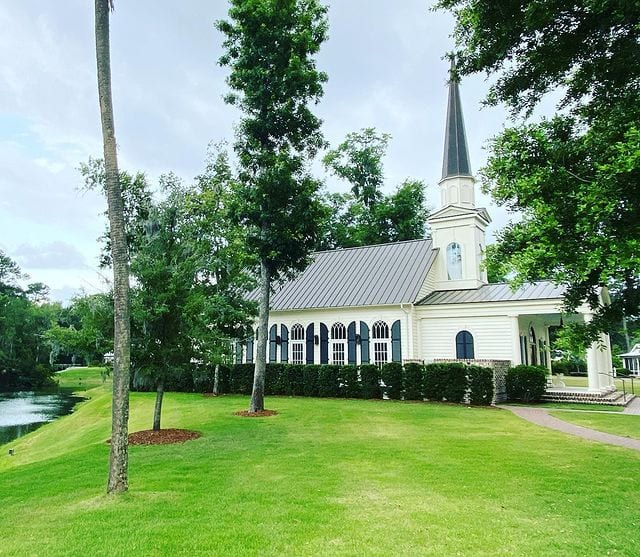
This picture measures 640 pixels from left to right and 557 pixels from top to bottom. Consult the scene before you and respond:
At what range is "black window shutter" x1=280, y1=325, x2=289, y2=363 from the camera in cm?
2229

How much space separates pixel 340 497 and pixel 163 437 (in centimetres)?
622

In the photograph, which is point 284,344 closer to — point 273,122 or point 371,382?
point 371,382

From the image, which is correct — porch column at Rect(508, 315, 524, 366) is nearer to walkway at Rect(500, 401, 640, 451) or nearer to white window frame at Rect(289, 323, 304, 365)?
walkway at Rect(500, 401, 640, 451)

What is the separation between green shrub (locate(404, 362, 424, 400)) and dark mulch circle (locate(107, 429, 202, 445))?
8414 millimetres

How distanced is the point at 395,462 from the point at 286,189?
901 centimetres

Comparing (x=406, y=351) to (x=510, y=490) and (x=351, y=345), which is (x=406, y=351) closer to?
(x=351, y=345)

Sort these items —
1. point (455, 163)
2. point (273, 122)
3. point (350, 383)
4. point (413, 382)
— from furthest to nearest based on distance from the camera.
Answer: point (455, 163), point (350, 383), point (413, 382), point (273, 122)

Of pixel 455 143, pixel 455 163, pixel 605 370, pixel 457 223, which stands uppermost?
pixel 455 143

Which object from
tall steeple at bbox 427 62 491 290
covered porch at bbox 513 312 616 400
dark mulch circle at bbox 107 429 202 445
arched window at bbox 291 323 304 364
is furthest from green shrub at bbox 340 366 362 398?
dark mulch circle at bbox 107 429 202 445

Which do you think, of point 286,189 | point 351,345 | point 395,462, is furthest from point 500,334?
point 395,462

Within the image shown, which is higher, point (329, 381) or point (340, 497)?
point (329, 381)

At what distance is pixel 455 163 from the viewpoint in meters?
21.3

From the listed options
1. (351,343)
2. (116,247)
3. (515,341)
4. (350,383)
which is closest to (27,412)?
(351,343)

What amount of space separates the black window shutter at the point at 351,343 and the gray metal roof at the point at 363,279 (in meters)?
1.05
